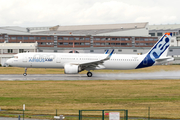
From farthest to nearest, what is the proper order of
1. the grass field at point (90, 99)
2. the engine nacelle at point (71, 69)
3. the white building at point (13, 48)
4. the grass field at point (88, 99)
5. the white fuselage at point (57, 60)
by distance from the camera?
the white building at point (13, 48) → the white fuselage at point (57, 60) → the engine nacelle at point (71, 69) → the grass field at point (90, 99) → the grass field at point (88, 99)

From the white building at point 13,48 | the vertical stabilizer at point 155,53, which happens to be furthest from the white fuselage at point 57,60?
the white building at point 13,48

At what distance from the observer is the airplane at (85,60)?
45844mm

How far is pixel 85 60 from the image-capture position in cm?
4784

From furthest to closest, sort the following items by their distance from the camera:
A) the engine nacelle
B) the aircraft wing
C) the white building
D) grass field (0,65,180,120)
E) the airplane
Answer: the white building → the airplane → the aircraft wing → the engine nacelle → grass field (0,65,180,120)

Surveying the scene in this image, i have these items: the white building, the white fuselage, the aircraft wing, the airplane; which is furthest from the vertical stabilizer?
the white building

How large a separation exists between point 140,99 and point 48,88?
11.7 metres

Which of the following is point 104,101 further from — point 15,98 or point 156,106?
point 15,98

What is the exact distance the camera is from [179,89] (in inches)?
1337

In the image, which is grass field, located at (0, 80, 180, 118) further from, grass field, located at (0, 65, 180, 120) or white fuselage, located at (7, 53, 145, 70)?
white fuselage, located at (7, 53, 145, 70)

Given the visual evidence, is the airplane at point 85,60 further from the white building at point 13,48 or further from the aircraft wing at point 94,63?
the white building at point 13,48

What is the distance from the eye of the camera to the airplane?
45.8m

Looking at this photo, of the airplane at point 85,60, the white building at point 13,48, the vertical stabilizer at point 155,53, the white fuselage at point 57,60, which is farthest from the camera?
the white building at point 13,48

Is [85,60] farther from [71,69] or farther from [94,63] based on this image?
[71,69]

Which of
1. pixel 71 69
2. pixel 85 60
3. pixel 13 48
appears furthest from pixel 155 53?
pixel 13 48
